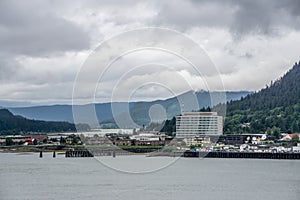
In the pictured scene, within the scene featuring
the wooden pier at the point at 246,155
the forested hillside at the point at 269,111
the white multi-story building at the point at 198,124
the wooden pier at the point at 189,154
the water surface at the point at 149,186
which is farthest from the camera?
the forested hillside at the point at 269,111

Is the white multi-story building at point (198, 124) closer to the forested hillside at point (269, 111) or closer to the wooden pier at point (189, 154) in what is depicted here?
the forested hillside at point (269, 111)

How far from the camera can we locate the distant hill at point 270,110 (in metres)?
95.8

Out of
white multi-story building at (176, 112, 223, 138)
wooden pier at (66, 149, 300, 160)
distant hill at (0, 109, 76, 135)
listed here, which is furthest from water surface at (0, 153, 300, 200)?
distant hill at (0, 109, 76, 135)

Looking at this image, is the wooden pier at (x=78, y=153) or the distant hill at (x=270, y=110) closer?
the wooden pier at (x=78, y=153)

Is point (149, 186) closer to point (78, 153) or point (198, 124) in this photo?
point (78, 153)

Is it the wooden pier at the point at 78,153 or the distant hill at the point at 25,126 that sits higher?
the distant hill at the point at 25,126

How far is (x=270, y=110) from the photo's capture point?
110 m

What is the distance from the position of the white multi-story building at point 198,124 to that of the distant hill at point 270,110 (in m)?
3.30

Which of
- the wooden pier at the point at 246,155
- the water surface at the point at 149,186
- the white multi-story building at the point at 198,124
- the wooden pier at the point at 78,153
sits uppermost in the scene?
the white multi-story building at the point at 198,124

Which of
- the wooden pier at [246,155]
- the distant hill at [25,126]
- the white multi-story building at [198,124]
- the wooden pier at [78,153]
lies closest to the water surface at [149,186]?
the wooden pier at [246,155]

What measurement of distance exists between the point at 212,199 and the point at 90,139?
65812 millimetres

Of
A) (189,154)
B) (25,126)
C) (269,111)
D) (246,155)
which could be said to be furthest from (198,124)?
(25,126)

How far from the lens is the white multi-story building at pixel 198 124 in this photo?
86.7 m

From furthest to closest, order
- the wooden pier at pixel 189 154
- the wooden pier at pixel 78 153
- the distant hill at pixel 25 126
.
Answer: the distant hill at pixel 25 126, the wooden pier at pixel 78 153, the wooden pier at pixel 189 154
